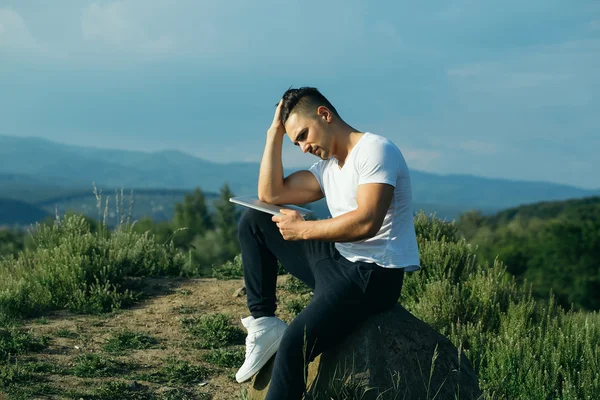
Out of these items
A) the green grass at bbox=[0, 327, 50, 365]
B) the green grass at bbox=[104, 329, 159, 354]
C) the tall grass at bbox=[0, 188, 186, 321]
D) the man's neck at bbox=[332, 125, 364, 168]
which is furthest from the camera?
the tall grass at bbox=[0, 188, 186, 321]

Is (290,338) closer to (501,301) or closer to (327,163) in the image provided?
(327,163)

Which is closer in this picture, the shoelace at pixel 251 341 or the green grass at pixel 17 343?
the shoelace at pixel 251 341

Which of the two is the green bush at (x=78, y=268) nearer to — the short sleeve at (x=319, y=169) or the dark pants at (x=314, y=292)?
the dark pants at (x=314, y=292)

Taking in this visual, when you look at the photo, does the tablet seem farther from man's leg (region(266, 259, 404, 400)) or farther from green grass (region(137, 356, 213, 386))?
green grass (region(137, 356, 213, 386))

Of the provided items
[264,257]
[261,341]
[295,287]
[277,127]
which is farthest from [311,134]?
[295,287]

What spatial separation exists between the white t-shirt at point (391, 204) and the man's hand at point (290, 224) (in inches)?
12.0

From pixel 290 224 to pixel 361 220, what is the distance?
0.60 meters

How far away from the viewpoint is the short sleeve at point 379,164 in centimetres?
408

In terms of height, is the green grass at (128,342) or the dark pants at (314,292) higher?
the dark pants at (314,292)

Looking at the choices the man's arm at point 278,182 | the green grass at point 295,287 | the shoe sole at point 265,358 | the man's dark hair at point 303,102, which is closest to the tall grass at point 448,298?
the green grass at point 295,287

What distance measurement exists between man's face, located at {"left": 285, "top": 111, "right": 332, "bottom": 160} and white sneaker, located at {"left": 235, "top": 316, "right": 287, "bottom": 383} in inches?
49.4

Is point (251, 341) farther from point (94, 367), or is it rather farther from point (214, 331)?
point (214, 331)

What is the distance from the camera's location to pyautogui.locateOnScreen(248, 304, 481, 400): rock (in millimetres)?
4430

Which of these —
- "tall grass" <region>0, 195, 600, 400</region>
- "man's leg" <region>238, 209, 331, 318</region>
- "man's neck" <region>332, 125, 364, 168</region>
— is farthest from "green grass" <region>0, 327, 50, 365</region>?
"man's neck" <region>332, 125, 364, 168</region>
